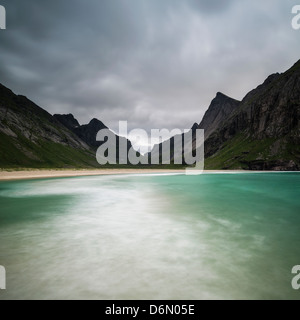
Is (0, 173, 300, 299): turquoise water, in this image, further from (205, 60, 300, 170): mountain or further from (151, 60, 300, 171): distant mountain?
(205, 60, 300, 170): mountain

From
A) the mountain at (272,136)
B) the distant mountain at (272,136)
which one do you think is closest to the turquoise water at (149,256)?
the distant mountain at (272,136)

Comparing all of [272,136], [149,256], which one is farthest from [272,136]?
[149,256]

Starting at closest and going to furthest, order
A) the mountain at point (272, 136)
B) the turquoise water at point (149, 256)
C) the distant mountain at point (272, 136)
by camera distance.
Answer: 1. the turquoise water at point (149, 256)
2. the distant mountain at point (272, 136)
3. the mountain at point (272, 136)

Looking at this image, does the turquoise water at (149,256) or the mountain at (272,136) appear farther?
the mountain at (272,136)

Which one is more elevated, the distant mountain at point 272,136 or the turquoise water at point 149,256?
the distant mountain at point 272,136

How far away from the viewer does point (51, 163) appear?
581 ft

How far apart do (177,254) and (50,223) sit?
36.6ft

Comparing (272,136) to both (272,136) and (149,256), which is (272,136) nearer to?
(272,136)

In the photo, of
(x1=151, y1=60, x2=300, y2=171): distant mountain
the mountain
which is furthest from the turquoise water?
the mountain

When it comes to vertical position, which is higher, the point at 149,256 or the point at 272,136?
the point at 272,136

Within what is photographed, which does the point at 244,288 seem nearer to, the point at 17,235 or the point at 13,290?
the point at 13,290

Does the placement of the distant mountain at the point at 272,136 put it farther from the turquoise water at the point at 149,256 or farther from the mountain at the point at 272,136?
the turquoise water at the point at 149,256

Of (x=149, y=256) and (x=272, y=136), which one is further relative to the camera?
(x=272, y=136)

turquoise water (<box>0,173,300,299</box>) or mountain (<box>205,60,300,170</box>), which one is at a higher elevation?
mountain (<box>205,60,300,170</box>)
